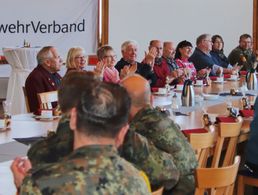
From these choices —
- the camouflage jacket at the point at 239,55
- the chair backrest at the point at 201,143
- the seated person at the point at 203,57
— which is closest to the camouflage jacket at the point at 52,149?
the chair backrest at the point at 201,143

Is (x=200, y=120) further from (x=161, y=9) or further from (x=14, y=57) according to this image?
(x=161, y=9)

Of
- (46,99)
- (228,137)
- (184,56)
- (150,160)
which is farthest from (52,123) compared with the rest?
(184,56)

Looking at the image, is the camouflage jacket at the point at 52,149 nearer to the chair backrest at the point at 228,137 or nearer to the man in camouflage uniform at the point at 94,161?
the man in camouflage uniform at the point at 94,161

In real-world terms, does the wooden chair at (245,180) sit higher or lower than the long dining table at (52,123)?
lower

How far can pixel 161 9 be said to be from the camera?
1177cm

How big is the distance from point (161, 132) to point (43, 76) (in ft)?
10.2

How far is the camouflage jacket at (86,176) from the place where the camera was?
1803mm

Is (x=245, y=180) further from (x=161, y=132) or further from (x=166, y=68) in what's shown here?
(x=166, y=68)

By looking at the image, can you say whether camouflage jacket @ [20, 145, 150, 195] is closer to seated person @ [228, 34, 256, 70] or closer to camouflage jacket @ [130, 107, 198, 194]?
camouflage jacket @ [130, 107, 198, 194]

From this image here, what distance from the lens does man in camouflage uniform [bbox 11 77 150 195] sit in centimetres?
181

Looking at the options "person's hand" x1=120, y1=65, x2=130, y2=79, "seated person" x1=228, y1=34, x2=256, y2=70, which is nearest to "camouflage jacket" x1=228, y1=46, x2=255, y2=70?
"seated person" x1=228, y1=34, x2=256, y2=70

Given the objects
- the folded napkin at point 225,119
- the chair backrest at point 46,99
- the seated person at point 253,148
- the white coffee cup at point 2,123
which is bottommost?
the seated person at point 253,148

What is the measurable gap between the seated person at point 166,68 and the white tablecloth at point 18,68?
183cm

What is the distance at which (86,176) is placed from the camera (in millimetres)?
1815
